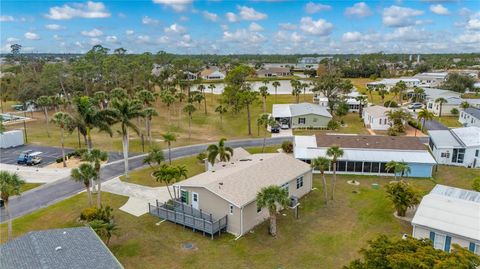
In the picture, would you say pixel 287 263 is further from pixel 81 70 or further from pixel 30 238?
pixel 81 70

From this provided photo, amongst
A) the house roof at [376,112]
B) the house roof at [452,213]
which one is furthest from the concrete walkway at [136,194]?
the house roof at [376,112]

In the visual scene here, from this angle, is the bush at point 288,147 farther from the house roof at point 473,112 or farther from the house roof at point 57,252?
the house roof at point 473,112

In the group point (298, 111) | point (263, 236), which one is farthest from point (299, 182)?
point (298, 111)

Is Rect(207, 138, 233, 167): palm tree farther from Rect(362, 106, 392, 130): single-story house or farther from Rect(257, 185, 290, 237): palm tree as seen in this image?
Rect(362, 106, 392, 130): single-story house

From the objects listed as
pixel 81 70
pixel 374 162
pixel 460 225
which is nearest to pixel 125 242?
pixel 460 225

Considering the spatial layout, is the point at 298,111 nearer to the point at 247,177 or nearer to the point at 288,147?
the point at 288,147

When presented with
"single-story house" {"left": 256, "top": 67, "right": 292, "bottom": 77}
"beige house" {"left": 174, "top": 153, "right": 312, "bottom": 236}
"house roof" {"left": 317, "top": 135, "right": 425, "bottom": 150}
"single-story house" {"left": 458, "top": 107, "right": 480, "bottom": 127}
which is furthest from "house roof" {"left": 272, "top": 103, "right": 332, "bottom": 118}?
"single-story house" {"left": 256, "top": 67, "right": 292, "bottom": 77}
